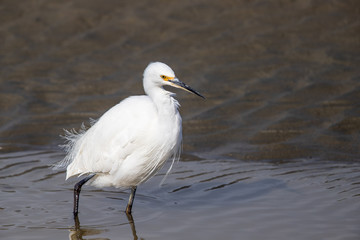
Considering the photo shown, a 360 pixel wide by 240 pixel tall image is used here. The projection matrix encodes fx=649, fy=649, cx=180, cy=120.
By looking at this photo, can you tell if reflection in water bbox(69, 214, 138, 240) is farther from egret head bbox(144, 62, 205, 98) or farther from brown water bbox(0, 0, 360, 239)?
egret head bbox(144, 62, 205, 98)

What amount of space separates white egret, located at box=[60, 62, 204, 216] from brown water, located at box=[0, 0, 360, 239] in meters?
0.39

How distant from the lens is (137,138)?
5.84 meters

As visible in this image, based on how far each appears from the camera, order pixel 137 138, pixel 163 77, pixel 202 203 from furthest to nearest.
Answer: pixel 202 203 < pixel 137 138 < pixel 163 77

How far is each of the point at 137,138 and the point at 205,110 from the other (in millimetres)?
2930

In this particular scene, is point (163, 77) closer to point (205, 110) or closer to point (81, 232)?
point (81, 232)

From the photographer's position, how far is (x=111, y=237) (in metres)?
5.58

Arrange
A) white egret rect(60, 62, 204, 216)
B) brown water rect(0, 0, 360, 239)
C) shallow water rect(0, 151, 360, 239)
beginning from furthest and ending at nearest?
brown water rect(0, 0, 360, 239)
white egret rect(60, 62, 204, 216)
shallow water rect(0, 151, 360, 239)

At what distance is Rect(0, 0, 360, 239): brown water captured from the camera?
19.4ft

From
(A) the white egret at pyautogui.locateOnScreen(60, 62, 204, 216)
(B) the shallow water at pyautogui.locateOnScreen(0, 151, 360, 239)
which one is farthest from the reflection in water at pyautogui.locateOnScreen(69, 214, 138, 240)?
(A) the white egret at pyautogui.locateOnScreen(60, 62, 204, 216)

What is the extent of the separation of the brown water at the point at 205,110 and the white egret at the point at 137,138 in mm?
389

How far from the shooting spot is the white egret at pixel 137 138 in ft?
18.8

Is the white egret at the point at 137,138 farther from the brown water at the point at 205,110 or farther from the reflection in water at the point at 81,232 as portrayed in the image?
the brown water at the point at 205,110

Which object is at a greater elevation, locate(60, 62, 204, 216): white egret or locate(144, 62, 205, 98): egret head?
locate(144, 62, 205, 98): egret head

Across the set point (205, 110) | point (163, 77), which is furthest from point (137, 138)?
point (205, 110)
